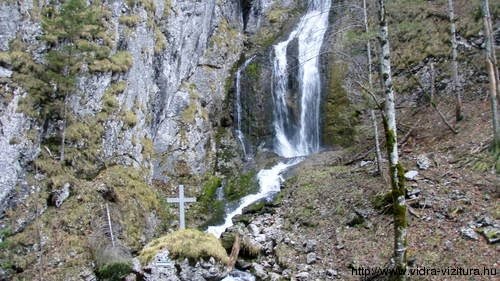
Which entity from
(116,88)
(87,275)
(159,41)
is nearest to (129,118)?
(116,88)

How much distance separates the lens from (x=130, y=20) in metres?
17.8

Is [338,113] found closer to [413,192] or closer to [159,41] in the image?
[159,41]

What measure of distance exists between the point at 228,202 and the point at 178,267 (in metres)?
7.53

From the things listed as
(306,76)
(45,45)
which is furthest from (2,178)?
(306,76)

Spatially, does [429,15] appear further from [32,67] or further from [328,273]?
[32,67]

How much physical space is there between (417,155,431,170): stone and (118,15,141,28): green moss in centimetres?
1212

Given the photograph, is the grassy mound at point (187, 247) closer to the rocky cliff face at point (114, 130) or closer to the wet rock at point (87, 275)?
the wet rock at point (87, 275)

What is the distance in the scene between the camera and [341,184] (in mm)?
14742

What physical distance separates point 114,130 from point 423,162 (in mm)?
10437

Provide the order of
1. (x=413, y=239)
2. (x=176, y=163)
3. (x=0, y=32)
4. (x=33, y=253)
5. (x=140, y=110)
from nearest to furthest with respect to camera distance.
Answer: (x=413, y=239)
(x=33, y=253)
(x=0, y=32)
(x=140, y=110)
(x=176, y=163)

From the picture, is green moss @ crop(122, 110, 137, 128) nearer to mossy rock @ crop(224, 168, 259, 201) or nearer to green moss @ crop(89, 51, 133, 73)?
green moss @ crop(89, 51, 133, 73)

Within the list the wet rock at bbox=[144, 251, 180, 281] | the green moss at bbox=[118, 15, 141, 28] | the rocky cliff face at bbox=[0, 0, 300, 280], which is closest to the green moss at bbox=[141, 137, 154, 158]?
the rocky cliff face at bbox=[0, 0, 300, 280]

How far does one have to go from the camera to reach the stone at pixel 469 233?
29.7 ft

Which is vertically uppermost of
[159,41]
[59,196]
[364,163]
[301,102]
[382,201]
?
[159,41]
